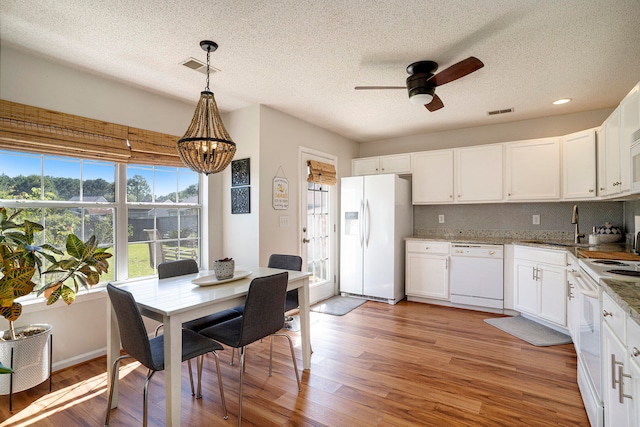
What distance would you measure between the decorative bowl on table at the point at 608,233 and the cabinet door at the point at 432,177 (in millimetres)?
1595

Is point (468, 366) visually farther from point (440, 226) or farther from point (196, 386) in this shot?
point (440, 226)

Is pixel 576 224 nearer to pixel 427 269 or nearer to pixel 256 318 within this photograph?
pixel 427 269

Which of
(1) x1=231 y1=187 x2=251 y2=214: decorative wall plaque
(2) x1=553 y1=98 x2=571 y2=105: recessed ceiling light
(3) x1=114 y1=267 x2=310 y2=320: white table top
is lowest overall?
(3) x1=114 y1=267 x2=310 y2=320: white table top

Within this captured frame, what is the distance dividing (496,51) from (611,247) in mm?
2141

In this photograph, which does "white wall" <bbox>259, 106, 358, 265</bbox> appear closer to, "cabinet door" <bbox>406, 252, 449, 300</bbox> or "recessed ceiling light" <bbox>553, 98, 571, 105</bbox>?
"cabinet door" <bbox>406, 252, 449, 300</bbox>

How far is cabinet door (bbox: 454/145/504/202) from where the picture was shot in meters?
4.09

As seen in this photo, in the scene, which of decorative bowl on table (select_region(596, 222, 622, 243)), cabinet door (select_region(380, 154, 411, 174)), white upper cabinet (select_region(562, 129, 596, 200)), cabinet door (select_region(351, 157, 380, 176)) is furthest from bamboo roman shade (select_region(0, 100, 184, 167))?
decorative bowl on table (select_region(596, 222, 622, 243))

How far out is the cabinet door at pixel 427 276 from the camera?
4.23 m

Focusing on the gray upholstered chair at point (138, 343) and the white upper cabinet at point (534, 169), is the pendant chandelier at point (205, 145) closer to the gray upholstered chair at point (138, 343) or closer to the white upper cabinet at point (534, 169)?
the gray upholstered chair at point (138, 343)

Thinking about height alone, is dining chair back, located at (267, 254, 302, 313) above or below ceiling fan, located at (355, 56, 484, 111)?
below

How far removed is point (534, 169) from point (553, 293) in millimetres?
1467

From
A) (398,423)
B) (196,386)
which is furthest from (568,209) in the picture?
(196,386)

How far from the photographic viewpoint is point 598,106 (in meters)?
3.61

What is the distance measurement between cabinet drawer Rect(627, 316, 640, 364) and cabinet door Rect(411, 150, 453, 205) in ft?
10.8
